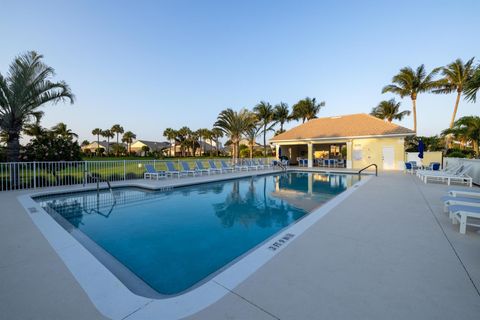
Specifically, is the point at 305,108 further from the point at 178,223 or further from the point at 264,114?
the point at 178,223

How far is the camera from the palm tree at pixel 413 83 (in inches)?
963

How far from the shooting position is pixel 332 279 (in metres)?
2.52

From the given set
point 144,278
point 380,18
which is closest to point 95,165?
point 144,278

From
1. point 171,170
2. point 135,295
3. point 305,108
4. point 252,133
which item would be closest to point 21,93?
point 171,170

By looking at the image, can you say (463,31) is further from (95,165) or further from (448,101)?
(95,165)

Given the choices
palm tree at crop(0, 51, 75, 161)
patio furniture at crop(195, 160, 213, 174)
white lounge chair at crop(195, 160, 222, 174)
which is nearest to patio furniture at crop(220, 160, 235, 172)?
white lounge chair at crop(195, 160, 222, 174)

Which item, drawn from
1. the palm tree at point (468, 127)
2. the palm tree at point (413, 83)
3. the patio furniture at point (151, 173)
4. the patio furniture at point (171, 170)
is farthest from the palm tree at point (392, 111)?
the patio furniture at point (151, 173)

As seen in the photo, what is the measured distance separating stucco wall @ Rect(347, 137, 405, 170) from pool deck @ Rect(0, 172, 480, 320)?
17.4 m

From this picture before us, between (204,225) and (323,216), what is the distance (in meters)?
3.01

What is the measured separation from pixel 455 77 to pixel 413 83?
3553mm

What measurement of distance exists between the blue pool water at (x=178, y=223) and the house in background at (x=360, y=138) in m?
13.0

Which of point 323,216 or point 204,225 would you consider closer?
point 323,216

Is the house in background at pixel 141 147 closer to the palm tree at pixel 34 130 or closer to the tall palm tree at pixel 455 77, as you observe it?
the palm tree at pixel 34 130

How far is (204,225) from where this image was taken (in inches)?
223
